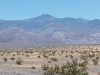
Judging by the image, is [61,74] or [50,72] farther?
[50,72]

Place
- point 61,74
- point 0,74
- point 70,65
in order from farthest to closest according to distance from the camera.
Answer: point 0,74, point 70,65, point 61,74

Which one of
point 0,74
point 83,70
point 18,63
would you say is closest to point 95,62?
point 18,63

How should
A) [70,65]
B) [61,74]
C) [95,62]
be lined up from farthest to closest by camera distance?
[95,62] < [70,65] < [61,74]

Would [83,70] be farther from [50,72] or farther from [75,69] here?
[50,72]

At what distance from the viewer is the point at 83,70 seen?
48.1ft

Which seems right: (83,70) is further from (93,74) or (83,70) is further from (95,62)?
(95,62)

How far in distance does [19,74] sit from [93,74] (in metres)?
5.40

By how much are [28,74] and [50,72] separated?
430 cm

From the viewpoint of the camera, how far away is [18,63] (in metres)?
31.8

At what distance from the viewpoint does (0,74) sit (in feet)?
67.6

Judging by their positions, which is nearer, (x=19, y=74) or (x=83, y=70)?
(x=83, y=70)

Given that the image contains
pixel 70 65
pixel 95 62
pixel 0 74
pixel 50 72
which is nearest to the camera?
pixel 70 65

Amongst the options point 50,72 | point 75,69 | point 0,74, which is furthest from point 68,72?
point 0,74

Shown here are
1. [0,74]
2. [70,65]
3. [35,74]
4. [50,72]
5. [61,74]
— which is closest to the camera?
[61,74]
